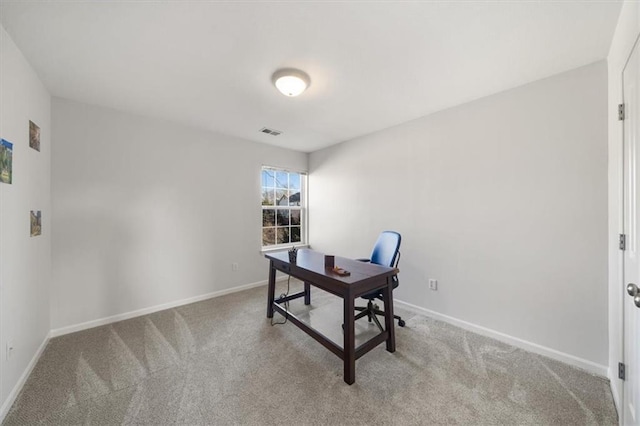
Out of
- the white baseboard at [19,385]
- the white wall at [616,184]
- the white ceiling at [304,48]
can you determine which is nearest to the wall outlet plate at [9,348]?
the white baseboard at [19,385]

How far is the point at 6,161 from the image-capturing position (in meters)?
1.61

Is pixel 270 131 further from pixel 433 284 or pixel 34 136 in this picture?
pixel 433 284

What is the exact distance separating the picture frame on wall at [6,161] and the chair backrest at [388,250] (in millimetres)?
3081

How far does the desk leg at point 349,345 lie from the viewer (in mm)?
1814

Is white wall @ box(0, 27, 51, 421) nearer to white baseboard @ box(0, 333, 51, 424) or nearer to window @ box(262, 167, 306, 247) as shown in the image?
white baseboard @ box(0, 333, 51, 424)

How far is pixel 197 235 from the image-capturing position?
3467 mm

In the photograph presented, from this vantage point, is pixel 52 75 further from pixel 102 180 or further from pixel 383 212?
pixel 383 212

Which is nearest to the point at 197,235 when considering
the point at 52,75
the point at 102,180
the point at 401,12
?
the point at 102,180

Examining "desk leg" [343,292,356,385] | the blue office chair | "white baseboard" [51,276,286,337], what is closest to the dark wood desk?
"desk leg" [343,292,356,385]

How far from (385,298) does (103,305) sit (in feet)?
10.3

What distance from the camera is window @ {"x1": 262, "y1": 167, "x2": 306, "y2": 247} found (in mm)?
4375

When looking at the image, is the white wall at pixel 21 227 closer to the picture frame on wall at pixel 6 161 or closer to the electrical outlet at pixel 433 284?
the picture frame on wall at pixel 6 161

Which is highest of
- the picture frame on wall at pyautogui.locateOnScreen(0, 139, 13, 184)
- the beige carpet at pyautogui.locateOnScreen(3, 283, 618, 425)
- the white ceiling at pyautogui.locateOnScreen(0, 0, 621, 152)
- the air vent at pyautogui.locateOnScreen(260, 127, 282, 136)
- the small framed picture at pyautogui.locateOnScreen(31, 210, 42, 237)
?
the air vent at pyautogui.locateOnScreen(260, 127, 282, 136)

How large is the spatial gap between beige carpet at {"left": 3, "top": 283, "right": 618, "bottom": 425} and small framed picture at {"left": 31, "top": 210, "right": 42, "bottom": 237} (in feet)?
3.62
